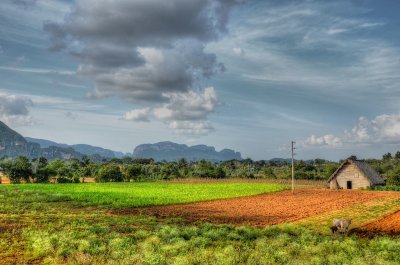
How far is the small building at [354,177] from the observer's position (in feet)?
243

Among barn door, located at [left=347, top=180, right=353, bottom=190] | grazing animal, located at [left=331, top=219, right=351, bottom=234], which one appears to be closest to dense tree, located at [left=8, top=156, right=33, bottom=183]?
barn door, located at [left=347, top=180, right=353, bottom=190]

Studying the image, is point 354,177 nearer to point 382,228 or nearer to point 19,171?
point 382,228

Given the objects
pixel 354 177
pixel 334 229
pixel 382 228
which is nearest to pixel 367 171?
pixel 354 177

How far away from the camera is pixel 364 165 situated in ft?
255

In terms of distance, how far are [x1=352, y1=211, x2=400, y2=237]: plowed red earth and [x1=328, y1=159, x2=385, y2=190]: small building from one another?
143ft

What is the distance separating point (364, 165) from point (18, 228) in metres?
67.2

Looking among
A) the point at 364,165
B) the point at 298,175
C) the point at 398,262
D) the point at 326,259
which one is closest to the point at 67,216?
the point at 326,259

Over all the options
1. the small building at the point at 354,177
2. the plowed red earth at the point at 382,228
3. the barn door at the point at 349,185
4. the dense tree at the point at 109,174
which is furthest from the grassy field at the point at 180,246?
the dense tree at the point at 109,174

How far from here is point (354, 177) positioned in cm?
7525

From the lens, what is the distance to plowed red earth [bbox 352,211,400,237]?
26.0m

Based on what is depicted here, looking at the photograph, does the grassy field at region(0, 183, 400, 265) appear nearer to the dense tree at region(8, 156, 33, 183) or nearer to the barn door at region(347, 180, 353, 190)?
the barn door at region(347, 180, 353, 190)

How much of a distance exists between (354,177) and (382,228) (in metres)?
50.1

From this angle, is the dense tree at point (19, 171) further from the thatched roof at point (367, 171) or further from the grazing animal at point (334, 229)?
Result: the grazing animal at point (334, 229)

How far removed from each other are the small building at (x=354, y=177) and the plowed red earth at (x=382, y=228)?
43.6 metres
